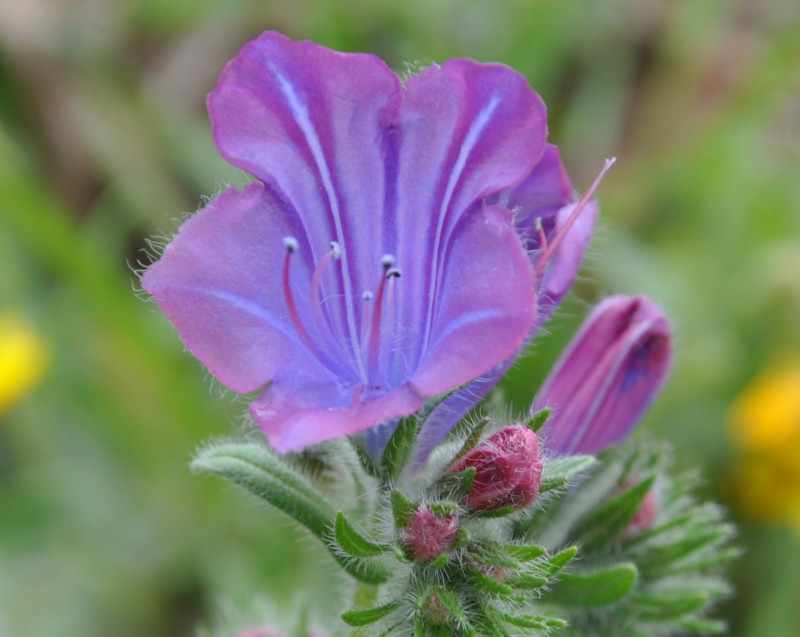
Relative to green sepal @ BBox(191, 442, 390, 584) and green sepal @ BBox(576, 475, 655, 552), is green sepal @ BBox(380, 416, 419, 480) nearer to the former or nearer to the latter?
green sepal @ BBox(191, 442, 390, 584)

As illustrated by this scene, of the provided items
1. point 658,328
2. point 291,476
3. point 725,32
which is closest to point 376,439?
point 291,476

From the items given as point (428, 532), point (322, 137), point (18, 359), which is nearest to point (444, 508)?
point (428, 532)

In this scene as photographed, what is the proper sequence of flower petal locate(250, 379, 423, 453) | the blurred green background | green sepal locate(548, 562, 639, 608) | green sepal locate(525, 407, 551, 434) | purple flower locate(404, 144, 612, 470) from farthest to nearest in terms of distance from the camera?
the blurred green background, green sepal locate(548, 562, 639, 608), purple flower locate(404, 144, 612, 470), green sepal locate(525, 407, 551, 434), flower petal locate(250, 379, 423, 453)

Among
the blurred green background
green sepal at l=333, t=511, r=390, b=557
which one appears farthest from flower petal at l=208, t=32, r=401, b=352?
the blurred green background

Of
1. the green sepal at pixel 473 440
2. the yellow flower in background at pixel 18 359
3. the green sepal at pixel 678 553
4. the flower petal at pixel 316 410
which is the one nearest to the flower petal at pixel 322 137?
the flower petal at pixel 316 410

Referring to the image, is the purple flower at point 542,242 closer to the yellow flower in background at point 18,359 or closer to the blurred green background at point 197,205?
the blurred green background at point 197,205

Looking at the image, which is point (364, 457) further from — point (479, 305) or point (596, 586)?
point (596, 586)
